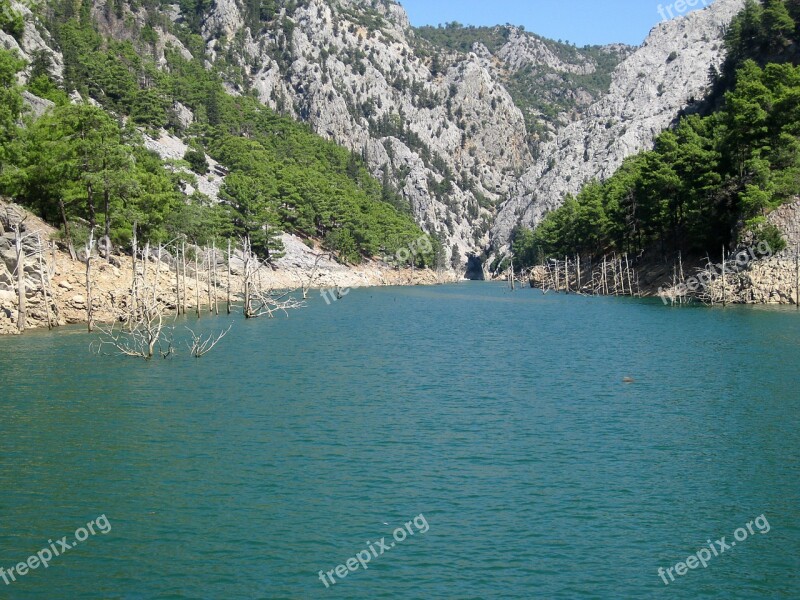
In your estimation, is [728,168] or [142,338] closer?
[142,338]

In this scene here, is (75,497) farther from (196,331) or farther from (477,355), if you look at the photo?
(196,331)

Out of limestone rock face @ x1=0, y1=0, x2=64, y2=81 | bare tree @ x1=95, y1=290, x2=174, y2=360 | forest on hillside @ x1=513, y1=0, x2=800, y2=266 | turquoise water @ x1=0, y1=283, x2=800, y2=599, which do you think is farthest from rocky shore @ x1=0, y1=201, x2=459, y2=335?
limestone rock face @ x1=0, y1=0, x2=64, y2=81

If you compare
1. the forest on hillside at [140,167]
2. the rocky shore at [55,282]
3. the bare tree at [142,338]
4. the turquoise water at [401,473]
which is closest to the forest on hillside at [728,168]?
the turquoise water at [401,473]

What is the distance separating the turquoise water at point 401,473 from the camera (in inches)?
658

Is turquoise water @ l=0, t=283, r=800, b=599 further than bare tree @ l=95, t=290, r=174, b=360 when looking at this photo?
No

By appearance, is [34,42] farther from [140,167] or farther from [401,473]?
[401,473]

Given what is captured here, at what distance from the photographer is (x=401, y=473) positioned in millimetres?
23406

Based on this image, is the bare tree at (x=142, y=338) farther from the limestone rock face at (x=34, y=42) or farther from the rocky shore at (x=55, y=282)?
the limestone rock face at (x=34, y=42)

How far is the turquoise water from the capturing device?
16.7 metres

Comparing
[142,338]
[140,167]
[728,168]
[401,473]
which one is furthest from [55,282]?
[728,168]

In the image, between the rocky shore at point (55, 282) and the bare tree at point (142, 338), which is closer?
the bare tree at point (142, 338)

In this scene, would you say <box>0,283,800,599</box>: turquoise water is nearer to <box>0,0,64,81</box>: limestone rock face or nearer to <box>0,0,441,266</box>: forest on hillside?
<box>0,0,441,266</box>: forest on hillside

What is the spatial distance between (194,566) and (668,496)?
1306 cm

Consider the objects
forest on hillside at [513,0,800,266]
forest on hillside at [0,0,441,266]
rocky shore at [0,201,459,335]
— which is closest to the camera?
rocky shore at [0,201,459,335]
